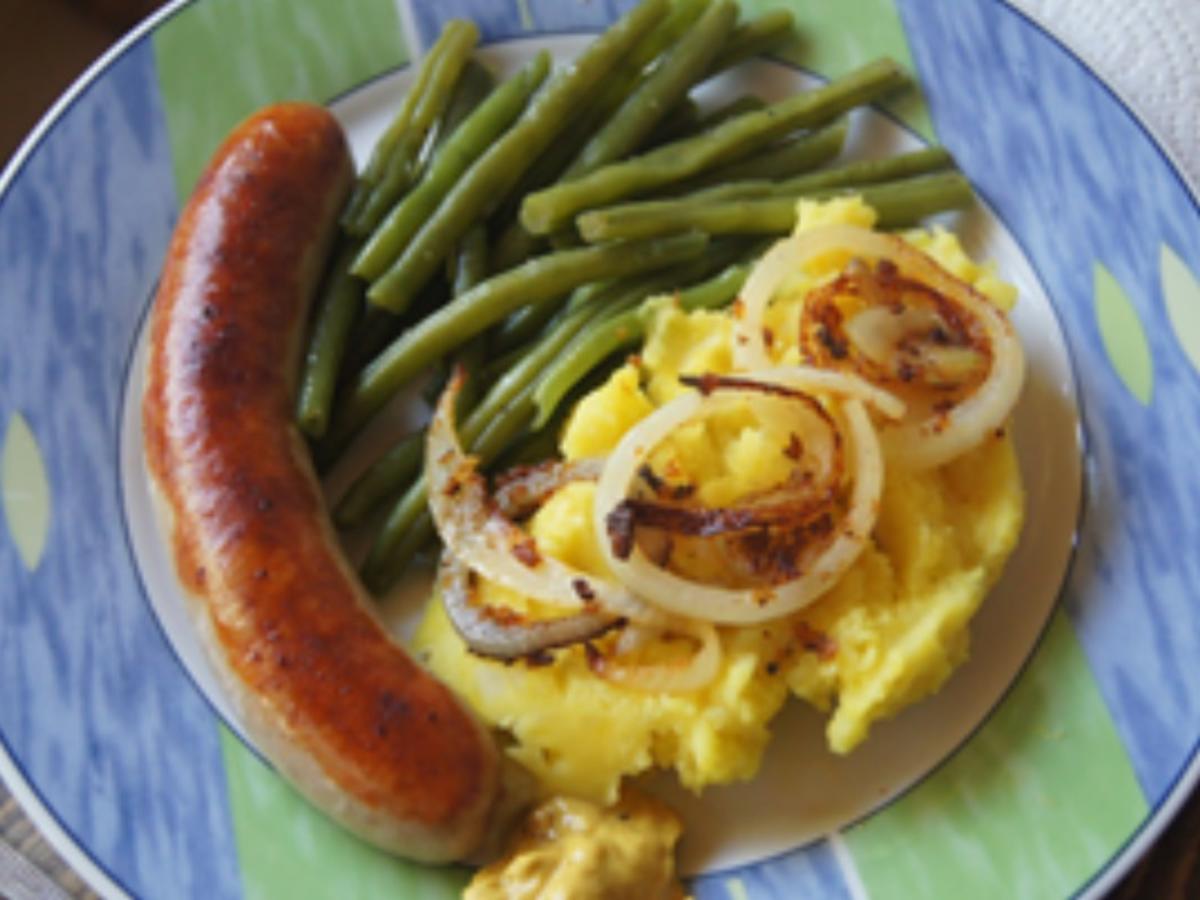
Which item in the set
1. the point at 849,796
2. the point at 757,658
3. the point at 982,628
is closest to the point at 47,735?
the point at 757,658

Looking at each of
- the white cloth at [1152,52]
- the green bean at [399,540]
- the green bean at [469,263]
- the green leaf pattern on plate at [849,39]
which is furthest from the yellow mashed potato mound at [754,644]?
the white cloth at [1152,52]

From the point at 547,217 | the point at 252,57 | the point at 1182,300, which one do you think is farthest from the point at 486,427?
the point at 1182,300

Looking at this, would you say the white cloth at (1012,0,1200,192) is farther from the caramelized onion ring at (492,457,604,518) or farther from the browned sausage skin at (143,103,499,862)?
the browned sausage skin at (143,103,499,862)

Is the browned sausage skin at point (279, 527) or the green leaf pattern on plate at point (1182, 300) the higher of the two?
the browned sausage skin at point (279, 527)

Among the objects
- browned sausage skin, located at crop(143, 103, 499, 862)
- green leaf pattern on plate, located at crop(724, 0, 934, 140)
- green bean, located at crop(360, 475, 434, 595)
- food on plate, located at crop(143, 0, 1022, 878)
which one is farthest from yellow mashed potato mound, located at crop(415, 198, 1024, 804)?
green leaf pattern on plate, located at crop(724, 0, 934, 140)

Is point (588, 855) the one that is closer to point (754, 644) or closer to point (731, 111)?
point (754, 644)

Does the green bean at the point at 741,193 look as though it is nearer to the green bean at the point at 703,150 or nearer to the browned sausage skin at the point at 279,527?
the green bean at the point at 703,150
